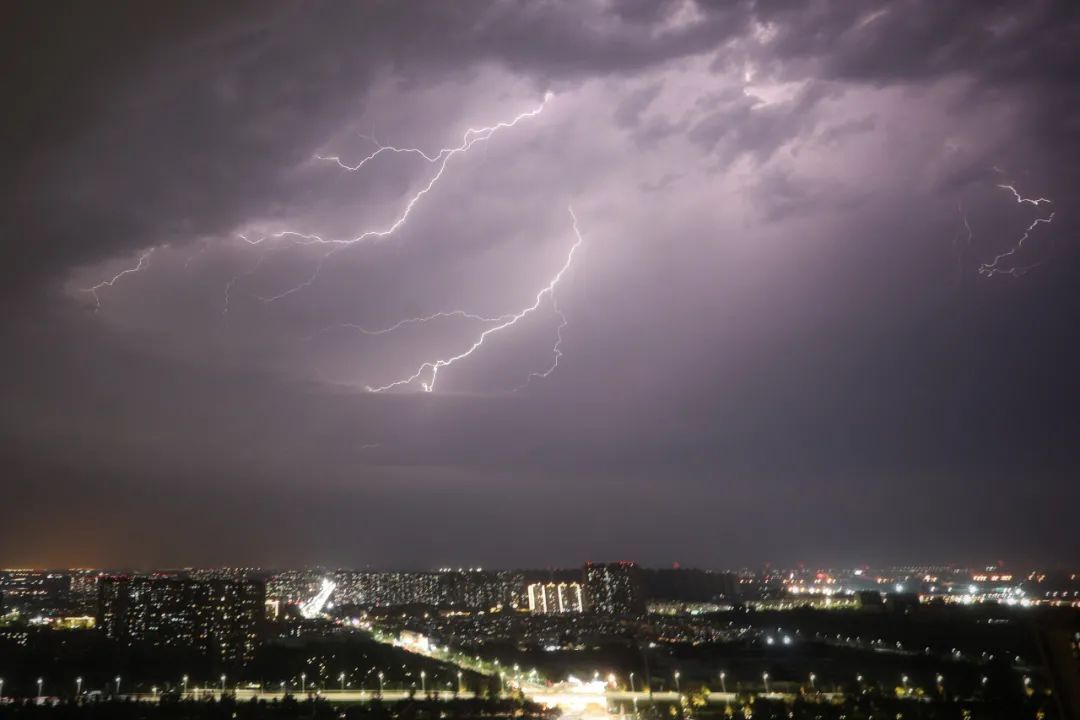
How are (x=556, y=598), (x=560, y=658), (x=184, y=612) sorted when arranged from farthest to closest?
(x=556, y=598), (x=184, y=612), (x=560, y=658)

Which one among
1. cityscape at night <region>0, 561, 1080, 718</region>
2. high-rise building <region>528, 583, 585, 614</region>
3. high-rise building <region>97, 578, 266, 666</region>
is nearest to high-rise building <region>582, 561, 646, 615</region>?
high-rise building <region>528, 583, 585, 614</region>

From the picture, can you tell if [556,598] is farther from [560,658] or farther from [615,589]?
[560,658]

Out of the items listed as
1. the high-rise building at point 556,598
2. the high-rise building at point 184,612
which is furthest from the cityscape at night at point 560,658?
the high-rise building at point 556,598

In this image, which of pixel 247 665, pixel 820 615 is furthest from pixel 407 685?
pixel 820 615

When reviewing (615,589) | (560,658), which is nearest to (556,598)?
(615,589)

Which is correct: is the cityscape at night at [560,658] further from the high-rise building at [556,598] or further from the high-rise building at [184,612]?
the high-rise building at [556,598]

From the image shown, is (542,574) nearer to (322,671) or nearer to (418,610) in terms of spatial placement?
(418,610)
